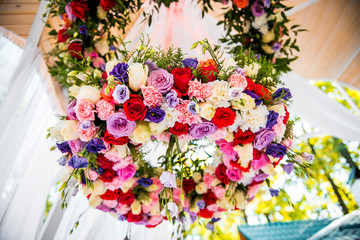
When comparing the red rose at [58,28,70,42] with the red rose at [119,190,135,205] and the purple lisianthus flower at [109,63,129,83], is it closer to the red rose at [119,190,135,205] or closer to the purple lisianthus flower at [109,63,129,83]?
the purple lisianthus flower at [109,63,129,83]

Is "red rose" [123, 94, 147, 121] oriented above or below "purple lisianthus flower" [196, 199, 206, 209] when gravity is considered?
above

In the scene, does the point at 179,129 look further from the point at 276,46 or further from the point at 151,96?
the point at 276,46

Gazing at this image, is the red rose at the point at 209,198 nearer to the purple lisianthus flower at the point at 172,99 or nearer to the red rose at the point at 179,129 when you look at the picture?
the red rose at the point at 179,129

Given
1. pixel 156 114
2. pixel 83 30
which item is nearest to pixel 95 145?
pixel 156 114

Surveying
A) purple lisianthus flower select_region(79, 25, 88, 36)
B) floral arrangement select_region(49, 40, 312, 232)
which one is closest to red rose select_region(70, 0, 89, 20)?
purple lisianthus flower select_region(79, 25, 88, 36)

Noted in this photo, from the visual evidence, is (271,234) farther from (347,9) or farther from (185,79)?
(347,9)

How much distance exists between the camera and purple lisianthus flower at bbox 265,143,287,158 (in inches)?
40.6

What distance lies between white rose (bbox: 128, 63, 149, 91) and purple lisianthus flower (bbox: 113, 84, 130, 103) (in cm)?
7

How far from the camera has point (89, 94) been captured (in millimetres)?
986

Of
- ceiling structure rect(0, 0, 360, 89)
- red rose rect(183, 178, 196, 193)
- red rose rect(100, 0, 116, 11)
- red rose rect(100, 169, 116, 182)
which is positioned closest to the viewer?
red rose rect(100, 169, 116, 182)

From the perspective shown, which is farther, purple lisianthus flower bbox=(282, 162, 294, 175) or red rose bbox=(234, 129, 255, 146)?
purple lisianthus flower bbox=(282, 162, 294, 175)

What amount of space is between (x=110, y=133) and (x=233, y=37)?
1.67 metres

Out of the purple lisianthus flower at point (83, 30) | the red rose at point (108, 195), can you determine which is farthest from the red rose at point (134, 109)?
the purple lisianthus flower at point (83, 30)

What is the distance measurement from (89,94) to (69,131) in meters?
0.19
